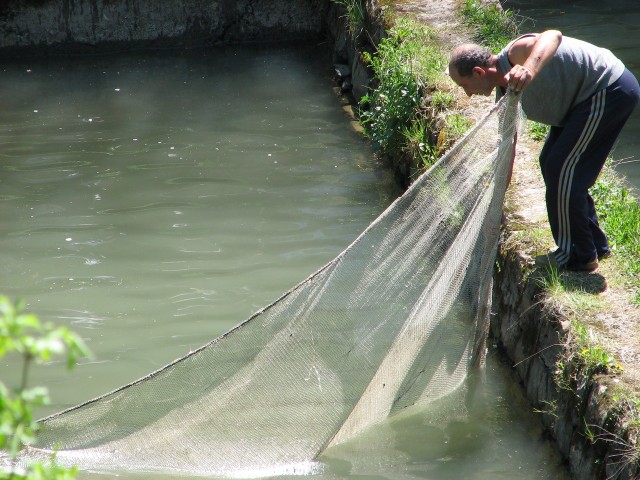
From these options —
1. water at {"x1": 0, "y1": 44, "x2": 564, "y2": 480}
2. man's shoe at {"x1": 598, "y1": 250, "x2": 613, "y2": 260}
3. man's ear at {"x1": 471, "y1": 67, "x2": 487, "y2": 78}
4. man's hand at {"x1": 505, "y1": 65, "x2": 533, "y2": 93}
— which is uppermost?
man's hand at {"x1": 505, "y1": 65, "x2": 533, "y2": 93}

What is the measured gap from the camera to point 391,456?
4.27 meters

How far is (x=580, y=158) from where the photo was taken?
13.6 ft

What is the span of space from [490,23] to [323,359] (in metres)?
Result: 4.90

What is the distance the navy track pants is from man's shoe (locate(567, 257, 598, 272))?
0.07 feet

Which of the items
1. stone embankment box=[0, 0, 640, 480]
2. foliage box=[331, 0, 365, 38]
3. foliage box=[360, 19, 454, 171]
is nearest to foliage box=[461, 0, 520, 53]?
stone embankment box=[0, 0, 640, 480]

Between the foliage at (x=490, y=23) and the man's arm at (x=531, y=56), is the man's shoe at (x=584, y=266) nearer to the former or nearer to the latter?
the man's arm at (x=531, y=56)

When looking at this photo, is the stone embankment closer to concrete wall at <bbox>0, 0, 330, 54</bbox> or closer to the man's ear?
concrete wall at <bbox>0, 0, 330, 54</bbox>

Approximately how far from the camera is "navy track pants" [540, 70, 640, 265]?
13.3 feet

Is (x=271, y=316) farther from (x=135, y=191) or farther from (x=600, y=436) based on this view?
(x=135, y=191)

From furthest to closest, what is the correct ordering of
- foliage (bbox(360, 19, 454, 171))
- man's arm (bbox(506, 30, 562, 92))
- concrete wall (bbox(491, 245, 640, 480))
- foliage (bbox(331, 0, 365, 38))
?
1. foliage (bbox(331, 0, 365, 38))
2. foliage (bbox(360, 19, 454, 171))
3. man's arm (bbox(506, 30, 562, 92))
4. concrete wall (bbox(491, 245, 640, 480))

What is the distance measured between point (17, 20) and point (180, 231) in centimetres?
603

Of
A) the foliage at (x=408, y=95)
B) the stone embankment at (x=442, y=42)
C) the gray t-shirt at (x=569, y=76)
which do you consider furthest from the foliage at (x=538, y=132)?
the gray t-shirt at (x=569, y=76)

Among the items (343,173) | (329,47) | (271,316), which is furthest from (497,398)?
(329,47)

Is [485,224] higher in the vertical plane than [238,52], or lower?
higher
